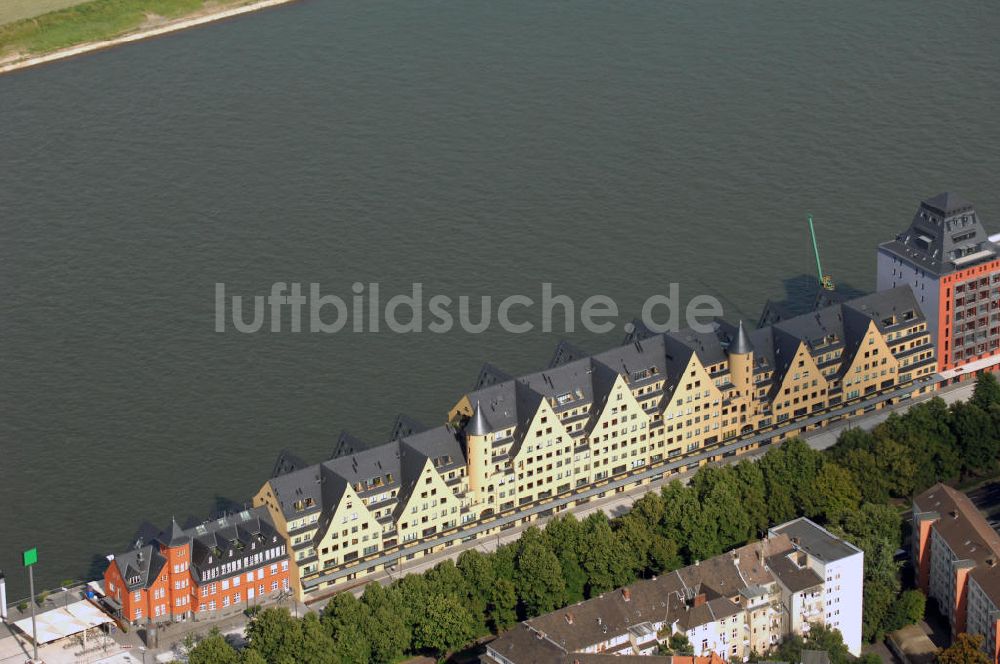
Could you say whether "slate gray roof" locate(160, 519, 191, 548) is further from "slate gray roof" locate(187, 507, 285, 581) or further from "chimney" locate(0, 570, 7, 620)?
"chimney" locate(0, 570, 7, 620)

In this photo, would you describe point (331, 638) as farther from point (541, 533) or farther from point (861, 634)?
point (861, 634)

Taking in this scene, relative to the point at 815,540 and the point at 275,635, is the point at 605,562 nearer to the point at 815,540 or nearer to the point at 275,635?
the point at 815,540

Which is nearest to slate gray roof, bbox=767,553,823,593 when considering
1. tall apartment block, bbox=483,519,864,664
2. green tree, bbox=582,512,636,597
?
tall apartment block, bbox=483,519,864,664

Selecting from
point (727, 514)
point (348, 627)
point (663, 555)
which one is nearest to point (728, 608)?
point (663, 555)

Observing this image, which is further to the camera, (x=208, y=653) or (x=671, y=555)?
(x=671, y=555)

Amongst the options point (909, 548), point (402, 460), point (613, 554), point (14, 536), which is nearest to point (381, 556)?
point (402, 460)

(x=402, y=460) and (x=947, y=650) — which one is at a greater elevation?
(x=402, y=460)
